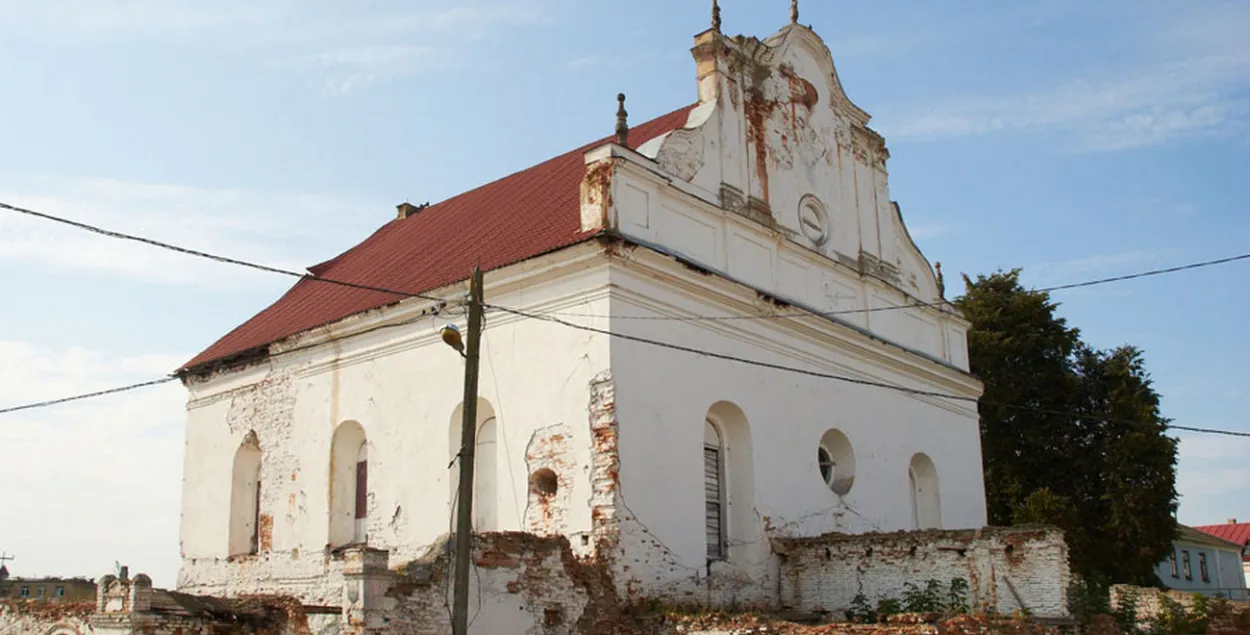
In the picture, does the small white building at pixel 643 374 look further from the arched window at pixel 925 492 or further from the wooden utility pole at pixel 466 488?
the wooden utility pole at pixel 466 488

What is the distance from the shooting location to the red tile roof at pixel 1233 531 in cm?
7238

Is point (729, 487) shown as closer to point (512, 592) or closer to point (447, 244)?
point (512, 592)

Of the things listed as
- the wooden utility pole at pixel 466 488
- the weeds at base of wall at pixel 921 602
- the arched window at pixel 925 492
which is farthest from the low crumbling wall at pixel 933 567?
the wooden utility pole at pixel 466 488

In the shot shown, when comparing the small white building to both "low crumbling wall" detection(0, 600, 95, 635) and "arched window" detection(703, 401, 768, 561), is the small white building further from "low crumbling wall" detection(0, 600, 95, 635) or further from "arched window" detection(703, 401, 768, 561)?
"low crumbling wall" detection(0, 600, 95, 635)

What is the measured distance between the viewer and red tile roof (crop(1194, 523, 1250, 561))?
237ft

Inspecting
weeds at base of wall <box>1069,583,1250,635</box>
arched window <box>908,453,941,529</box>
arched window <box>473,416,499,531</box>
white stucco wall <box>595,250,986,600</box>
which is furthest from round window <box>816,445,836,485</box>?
arched window <box>473,416,499,531</box>

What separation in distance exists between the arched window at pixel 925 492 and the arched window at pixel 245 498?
40.1ft

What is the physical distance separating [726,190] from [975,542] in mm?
6581

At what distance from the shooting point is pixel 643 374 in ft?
55.0

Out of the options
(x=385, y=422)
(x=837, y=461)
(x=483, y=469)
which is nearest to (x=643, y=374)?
(x=483, y=469)

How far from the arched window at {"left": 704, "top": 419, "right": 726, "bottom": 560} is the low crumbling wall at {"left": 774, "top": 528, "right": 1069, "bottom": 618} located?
1028mm

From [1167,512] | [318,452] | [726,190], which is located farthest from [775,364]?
[1167,512]

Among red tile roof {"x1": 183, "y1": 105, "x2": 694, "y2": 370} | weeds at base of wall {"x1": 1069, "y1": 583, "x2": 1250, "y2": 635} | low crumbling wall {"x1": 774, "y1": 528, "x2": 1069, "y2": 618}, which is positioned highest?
red tile roof {"x1": 183, "y1": 105, "x2": 694, "y2": 370}

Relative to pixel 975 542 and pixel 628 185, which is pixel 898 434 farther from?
pixel 628 185
